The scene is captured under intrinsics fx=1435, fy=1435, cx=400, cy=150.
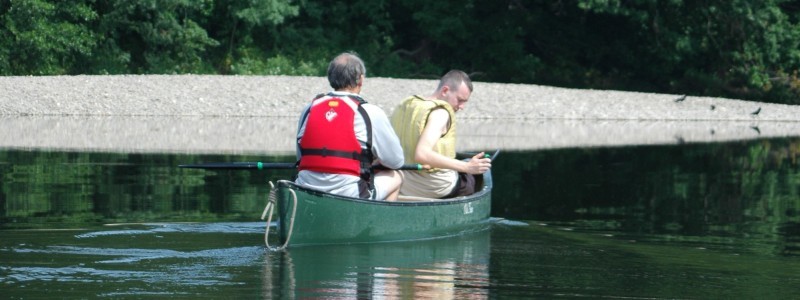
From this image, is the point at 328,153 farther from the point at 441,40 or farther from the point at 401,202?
the point at 441,40

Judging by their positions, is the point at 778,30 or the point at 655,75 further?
the point at 655,75

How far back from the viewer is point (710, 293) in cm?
756

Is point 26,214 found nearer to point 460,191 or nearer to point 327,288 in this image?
point 460,191

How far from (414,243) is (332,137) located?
1.23 metres

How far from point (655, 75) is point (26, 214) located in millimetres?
28649

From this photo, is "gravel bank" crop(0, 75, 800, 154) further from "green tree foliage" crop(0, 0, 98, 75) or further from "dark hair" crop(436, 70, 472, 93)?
A: "dark hair" crop(436, 70, 472, 93)

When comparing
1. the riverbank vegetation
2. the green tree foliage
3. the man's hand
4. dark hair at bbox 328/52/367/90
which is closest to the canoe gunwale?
the man's hand

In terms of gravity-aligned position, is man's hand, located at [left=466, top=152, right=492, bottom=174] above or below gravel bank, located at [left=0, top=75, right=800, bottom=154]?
below

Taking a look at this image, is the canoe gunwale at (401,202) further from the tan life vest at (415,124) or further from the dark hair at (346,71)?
the dark hair at (346,71)

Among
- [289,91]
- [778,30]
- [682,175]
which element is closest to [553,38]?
[778,30]

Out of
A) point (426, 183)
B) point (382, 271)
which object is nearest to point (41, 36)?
point (426, 183)

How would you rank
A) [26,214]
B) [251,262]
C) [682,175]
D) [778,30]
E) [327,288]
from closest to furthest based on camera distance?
[327,288]
[251,262]
[26,214]
[682,175]
[778,30]

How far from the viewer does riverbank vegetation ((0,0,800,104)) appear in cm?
3356

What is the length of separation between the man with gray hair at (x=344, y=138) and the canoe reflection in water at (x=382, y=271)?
441 mm
